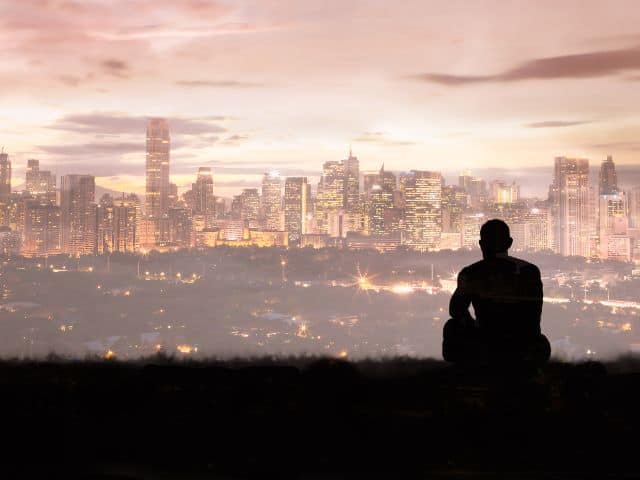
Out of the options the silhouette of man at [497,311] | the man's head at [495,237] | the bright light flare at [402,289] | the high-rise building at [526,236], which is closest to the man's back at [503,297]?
the silhouette of man at [497,311]

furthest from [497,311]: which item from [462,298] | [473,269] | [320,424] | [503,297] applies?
[320,424]

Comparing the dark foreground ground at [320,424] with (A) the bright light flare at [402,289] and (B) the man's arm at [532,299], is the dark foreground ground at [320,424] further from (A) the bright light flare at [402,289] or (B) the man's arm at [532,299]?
(A) the bright light flare at [402,289]

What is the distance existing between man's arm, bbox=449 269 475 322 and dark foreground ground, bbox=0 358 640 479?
2.51 feet

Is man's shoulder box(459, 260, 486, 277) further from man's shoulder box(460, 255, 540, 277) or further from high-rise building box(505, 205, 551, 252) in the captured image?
Answer: high-rise building box(505, 205, 551, 252)

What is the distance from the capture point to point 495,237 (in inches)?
418

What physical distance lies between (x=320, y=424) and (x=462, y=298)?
2.61 meters

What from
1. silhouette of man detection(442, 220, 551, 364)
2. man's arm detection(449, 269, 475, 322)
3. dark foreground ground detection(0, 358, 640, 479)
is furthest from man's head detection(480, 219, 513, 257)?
dark foreground ground detection(0, 358, 640, 479)

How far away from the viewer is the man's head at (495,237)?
34.8ft

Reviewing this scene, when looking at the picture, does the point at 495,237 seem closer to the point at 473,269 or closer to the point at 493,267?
the point at 493,267

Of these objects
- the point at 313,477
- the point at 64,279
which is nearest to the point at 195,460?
the point at 313,477

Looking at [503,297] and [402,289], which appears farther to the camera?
[402,289]

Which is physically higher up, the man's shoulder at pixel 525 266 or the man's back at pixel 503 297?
the man's shoulder at pixel 525 266

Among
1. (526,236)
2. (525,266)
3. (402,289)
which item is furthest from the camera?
(526,236)

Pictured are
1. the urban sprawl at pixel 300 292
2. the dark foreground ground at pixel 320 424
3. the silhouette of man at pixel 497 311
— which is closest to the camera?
the dark foreground ground at pixel 320 424
